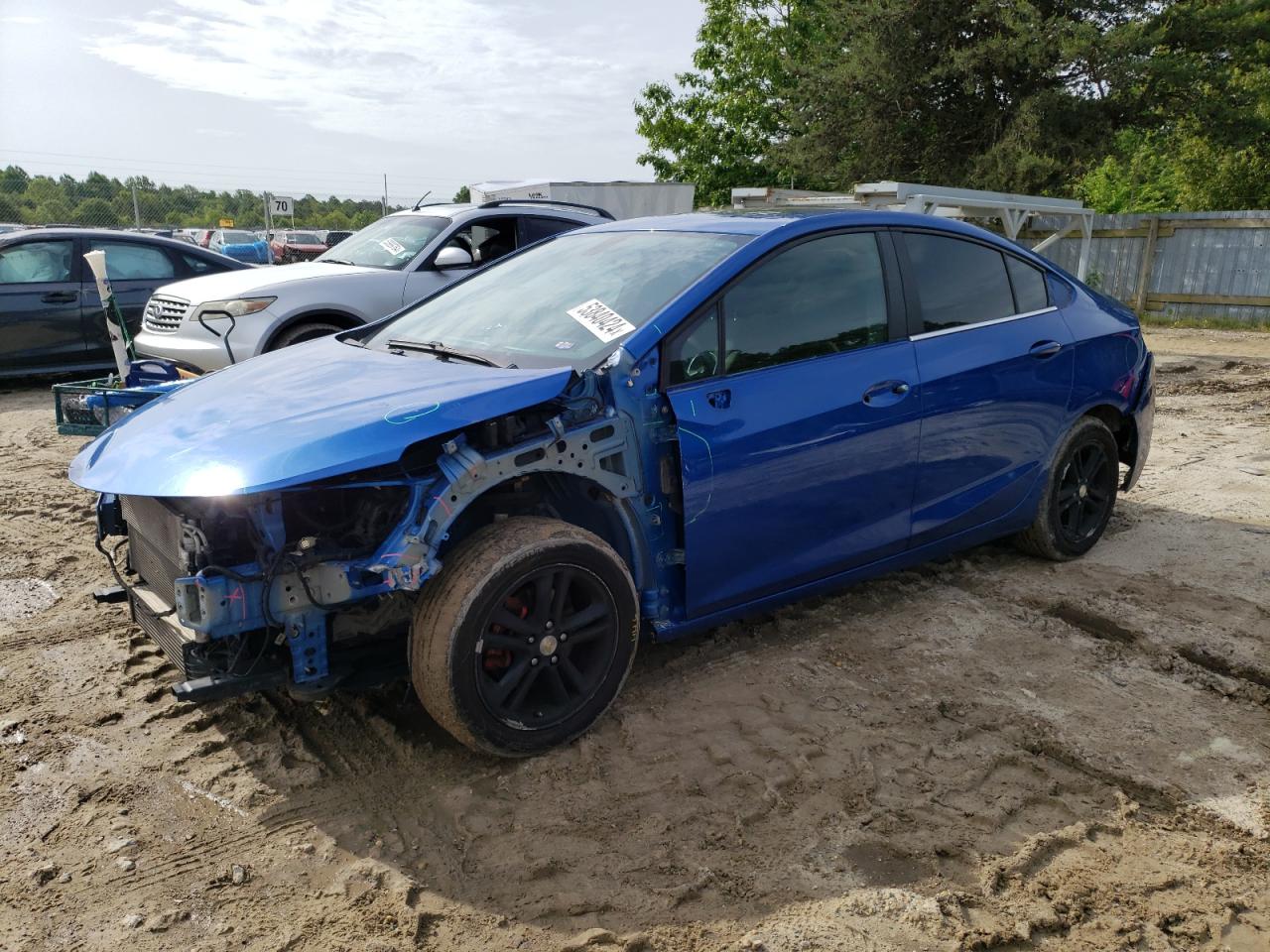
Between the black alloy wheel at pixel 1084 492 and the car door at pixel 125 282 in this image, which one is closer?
the black alloy wheel at pixel 1084 492

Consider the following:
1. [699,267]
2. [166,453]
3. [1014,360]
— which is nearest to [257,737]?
[166,453]

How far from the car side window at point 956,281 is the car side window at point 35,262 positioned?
8787 millimetres

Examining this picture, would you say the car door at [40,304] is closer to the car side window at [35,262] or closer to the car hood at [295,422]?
the car side window at [35,262]

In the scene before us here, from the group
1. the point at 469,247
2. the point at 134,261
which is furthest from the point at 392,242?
the point at 134,261

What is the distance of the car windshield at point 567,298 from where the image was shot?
11.5 feet

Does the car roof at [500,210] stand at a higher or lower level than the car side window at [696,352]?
higher

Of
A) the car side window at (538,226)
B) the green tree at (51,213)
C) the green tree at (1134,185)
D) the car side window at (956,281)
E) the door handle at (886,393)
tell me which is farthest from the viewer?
the green tree at (1134,185)

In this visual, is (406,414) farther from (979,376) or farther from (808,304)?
(979,376)

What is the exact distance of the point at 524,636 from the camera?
3096mm

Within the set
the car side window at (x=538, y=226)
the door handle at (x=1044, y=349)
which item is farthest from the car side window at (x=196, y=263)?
the door handle at (x=1044, y=349)

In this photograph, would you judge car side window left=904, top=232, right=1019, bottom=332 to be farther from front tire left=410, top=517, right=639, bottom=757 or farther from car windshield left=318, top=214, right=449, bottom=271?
car windshield left=318, top=214, right=449, bottom=271

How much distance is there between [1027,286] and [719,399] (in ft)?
6.94

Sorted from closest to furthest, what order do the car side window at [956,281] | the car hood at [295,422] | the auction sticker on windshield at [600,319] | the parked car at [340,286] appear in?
the car hood at [295,422]
the auction sticker on windshield at [600,319]
the car side window at [956,281]
the parked car at [340,286]

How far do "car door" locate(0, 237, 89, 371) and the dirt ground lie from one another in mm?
6264
